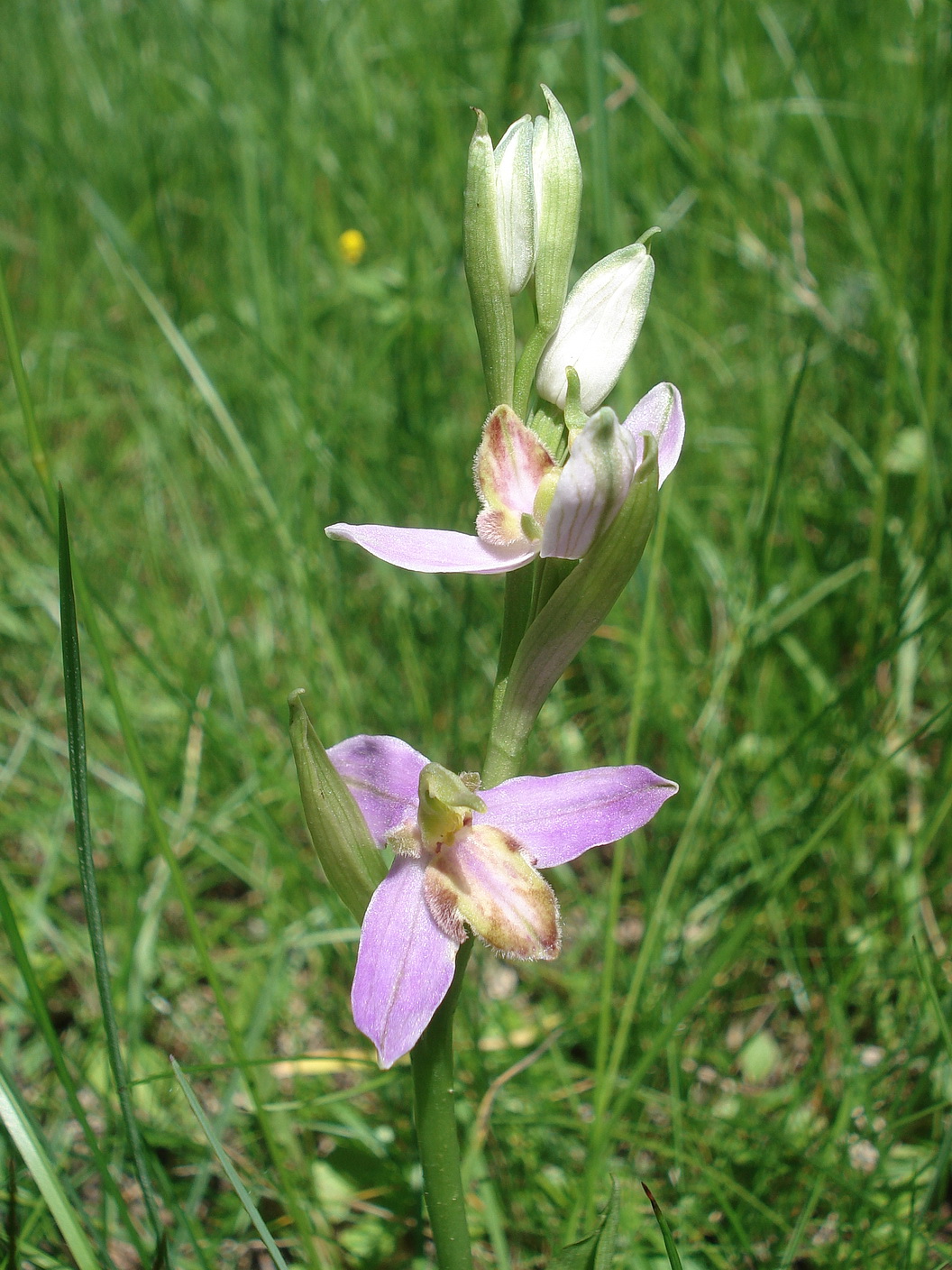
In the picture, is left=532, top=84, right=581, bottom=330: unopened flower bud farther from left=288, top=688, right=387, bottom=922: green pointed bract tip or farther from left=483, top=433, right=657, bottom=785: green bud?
left=288, top=688, right=387, bottom=922: green pointed bract tip

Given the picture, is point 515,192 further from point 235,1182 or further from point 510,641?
point 235,1182

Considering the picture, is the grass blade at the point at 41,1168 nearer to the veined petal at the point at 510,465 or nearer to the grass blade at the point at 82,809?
the grass blade at the point at 82,809

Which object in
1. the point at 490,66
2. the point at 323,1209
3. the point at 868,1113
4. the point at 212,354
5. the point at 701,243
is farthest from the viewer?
the point at 490,66

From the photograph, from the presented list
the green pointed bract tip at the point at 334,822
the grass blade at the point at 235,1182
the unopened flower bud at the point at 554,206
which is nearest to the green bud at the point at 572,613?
the green pointed bract tip at the point at 334,822

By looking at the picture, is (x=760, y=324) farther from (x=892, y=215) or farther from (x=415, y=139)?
(x=415, y=139)

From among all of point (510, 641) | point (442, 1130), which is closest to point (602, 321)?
point (510, 641)

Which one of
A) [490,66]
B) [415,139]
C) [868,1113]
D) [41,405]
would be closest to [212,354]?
[41,405]
